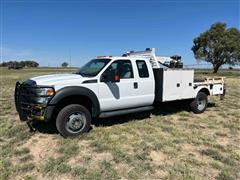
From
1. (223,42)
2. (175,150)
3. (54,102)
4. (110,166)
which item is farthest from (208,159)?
(223,42)

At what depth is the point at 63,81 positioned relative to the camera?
5.11m

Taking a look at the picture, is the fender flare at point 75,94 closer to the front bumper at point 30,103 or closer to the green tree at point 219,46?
the front bumper at point 30,103

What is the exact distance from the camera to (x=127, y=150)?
4613 mm

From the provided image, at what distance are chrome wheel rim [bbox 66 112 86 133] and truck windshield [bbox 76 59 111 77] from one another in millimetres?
1083

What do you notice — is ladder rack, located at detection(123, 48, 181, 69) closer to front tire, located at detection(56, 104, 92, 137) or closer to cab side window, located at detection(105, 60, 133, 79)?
cab side window, located at detection(105, 60, 133, 79)

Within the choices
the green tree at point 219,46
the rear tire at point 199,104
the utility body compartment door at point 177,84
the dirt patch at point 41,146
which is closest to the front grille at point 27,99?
the dirt patch at point 41,146

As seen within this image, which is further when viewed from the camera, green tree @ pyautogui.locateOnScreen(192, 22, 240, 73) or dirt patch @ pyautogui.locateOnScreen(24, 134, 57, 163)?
green tree @ pyautogui.locateOnScreen(192, 22, 240, 73)

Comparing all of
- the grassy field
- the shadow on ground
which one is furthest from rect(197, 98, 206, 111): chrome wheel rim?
the grassy field

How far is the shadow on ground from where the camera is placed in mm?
5949

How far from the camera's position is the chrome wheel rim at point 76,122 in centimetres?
519

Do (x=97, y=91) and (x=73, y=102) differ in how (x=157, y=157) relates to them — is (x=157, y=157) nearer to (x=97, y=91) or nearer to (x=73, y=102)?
(x=97, y=91)

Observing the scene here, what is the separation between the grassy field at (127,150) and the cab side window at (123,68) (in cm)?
142

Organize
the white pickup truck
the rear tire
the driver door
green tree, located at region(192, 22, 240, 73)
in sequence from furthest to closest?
green tree, located at region(192, 22, 240, 73) → the rear tire → the driver door → the white pickup truck

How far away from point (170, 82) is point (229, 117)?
2.48 m
